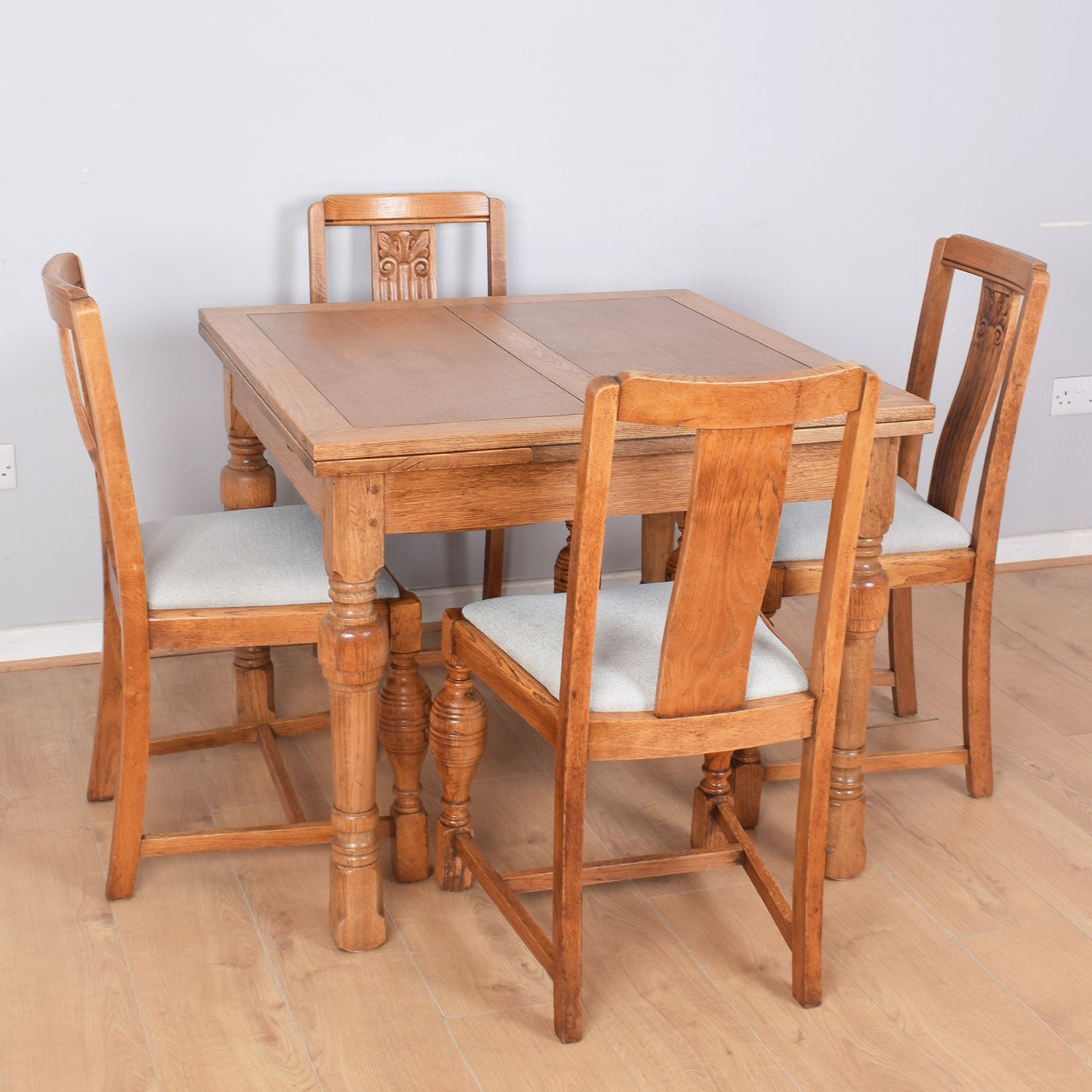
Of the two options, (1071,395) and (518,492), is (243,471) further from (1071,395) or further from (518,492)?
(1071,395)

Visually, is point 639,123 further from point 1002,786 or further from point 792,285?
point 1002,786

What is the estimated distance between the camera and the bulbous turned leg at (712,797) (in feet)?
7.13

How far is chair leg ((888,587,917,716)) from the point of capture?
2.67 meters

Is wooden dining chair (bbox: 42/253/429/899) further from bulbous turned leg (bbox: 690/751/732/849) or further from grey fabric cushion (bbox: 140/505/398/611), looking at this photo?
bulbous turned leg (bbox: 690/751/732/849)

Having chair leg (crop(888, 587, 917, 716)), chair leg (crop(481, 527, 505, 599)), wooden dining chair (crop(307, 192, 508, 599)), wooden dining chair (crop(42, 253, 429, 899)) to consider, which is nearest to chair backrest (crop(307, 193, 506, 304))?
wooden dining chair (crop(307, 192, 508, 599))

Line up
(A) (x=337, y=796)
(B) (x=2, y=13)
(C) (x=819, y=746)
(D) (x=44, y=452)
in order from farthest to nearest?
(D) (x=44, y=452), (B) (x=2, y=13), (A) (x=337, y=796), (C) (x=819, y=746)

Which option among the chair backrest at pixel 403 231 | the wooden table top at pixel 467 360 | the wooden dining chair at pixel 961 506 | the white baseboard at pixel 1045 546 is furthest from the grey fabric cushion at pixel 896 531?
the white baseboard at pixel 1045 546

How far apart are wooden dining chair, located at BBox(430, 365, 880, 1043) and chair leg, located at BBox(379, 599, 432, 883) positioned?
7cm

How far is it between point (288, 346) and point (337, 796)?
756mm

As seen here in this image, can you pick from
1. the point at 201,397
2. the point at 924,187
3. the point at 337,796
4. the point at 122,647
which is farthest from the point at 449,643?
the point at 924,187

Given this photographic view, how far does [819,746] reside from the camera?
183 centimetres

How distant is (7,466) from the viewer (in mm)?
2768

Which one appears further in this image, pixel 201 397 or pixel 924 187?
pixel 924 187

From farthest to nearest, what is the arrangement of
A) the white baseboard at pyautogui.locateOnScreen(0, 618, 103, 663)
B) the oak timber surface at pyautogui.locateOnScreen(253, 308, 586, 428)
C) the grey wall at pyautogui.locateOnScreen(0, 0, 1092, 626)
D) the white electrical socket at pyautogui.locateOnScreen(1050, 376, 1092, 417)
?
the white electrical socket at pyautogui.locateOnScreen(1050, 376, 1092, 417)
the white baseboard at pyautogui.locateOnScreen(0, 618, 103, 663)
the grey wall at pyautogui.locateOnScreen(0, 0, 1092, 626)
the oak timber surface at pyautogui.locateOnScreen(253, 308, 586, 428)
